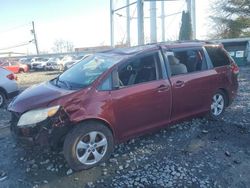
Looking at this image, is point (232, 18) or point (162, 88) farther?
point (232, 18)

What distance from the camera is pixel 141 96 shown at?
444cm

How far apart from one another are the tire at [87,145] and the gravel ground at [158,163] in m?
0.13

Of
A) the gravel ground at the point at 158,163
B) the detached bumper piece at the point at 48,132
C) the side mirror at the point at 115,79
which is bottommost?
the gravel ground at the point at 158,163

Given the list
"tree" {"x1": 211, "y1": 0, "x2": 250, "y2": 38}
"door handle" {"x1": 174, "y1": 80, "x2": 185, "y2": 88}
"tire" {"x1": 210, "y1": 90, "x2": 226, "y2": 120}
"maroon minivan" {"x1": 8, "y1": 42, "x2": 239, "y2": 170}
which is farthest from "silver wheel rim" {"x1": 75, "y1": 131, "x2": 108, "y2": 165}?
"tree" {"x1": 211, "y1": 0, "x2": 250, "y2": 38}

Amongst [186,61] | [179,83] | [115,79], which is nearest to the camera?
[115,79]

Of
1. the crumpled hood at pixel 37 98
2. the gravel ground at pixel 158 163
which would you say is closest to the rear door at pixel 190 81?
the gravel ground at pixel 158 163

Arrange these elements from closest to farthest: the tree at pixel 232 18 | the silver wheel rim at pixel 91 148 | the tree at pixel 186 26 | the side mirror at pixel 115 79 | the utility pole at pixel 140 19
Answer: the silver wheel rim at pixel 91 148 < the side mirror at pixel 115 79 < the utility pole at pixel 140 19 < the tree at pixel 186 26 < the tree at pixel 232 18

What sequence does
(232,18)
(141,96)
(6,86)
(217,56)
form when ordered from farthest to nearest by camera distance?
1. (232,18)
2. (6,86)
3. (217,56)
4. (141,96)

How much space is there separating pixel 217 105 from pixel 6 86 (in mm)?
6327

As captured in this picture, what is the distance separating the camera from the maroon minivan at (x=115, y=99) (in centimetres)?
387

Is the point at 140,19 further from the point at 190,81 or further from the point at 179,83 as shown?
the point at 179,83

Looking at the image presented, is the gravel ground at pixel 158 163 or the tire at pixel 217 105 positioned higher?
the tire at pixel 217 105

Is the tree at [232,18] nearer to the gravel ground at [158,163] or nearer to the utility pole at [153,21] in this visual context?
the utility pole at [153,21]

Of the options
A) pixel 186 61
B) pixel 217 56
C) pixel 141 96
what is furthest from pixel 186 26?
pixel 141 96
